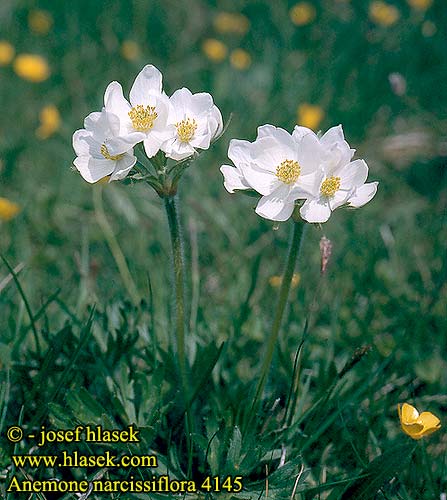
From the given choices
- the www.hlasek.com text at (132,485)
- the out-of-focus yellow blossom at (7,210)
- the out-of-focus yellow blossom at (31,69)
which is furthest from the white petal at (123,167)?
the out-of-focus yellow blossom at (31,69)

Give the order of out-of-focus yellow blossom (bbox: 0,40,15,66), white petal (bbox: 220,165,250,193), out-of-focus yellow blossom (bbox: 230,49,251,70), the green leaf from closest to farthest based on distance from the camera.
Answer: white petal (bbox: 220,165,250,193), the green leaf, out-of-focus yellow blossom (bbox: 0,40,15,66), out-of-focus yellow blossom (bbox: 230,49,251,70)

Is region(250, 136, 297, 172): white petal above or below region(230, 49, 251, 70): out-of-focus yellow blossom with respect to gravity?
above

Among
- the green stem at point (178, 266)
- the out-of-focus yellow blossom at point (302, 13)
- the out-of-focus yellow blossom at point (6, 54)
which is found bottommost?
the out-of-focus yellow blossom at point (6, 54)

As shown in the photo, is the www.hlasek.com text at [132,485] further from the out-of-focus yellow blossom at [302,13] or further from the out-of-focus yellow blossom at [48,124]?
the out-of-focus yellow blossom at [302,13]

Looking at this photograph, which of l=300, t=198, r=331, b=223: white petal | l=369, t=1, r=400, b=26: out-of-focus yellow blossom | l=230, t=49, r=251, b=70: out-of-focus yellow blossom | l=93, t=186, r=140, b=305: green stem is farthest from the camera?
l=369, t=1, r=400, b=26: out-of-focus yellow blossom

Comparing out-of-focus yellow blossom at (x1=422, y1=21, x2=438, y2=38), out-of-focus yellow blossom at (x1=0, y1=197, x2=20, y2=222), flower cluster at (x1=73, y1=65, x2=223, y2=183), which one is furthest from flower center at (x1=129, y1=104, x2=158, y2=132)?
out-of-focus yellow blossom at (x1=422, y1=21, x2=438, y2=38)

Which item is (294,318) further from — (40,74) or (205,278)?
(40,74)

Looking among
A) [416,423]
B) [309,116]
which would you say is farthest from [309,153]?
[309,116]

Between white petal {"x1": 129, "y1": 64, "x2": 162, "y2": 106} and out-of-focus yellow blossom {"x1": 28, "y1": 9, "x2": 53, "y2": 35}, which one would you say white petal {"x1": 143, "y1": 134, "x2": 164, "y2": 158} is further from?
out-of-focus yellow blossom {"x1": 28, "y1": 9, "x2": 53, "y2": 35}
